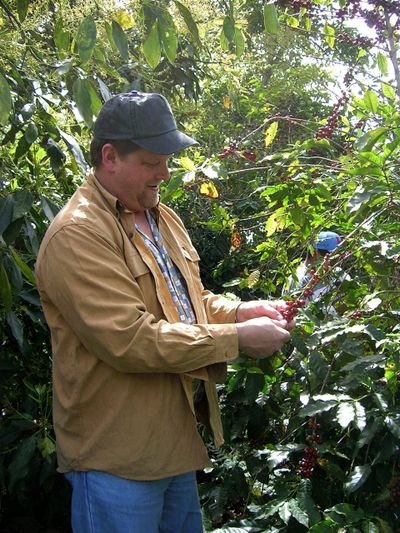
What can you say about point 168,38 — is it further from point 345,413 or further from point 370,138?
point 345,413

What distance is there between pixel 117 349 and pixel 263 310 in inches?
22.1

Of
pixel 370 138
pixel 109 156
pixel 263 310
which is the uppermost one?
pixel 109 156

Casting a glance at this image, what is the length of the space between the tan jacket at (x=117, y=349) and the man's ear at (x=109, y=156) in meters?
0.07

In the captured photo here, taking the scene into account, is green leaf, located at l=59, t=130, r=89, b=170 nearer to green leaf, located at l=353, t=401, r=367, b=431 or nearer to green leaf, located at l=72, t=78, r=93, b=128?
green leaf, located at l=72, t=78, r=93, b=128

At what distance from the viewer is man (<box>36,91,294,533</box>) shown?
1751 millimetres

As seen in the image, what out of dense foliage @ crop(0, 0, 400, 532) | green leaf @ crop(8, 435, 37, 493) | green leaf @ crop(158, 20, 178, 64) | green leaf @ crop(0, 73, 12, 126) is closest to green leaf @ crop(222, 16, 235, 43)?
dense foliage @ crop(0, 0, 400, 532)

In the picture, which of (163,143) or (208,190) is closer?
(163,143)

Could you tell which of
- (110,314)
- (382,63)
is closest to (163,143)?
(110,314)

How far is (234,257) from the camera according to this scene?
4.66m

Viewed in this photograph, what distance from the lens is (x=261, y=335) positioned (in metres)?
1.90

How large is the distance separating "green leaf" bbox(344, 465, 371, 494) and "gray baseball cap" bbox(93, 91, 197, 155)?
1.01 meters

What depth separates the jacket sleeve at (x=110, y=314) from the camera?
173 centimetres

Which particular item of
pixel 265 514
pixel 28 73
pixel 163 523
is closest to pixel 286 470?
pixel 265 514

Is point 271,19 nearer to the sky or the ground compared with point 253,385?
nearer to the sky
